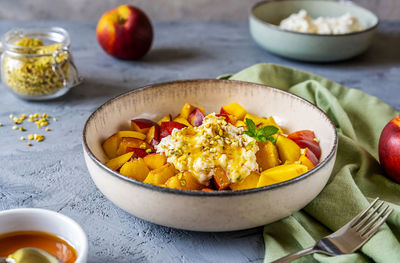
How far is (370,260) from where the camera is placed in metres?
1.17

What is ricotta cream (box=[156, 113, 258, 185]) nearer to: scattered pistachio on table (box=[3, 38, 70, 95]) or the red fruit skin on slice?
the red fruit skin on slice

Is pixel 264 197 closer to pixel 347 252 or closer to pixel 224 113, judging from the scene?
pixel 347 252

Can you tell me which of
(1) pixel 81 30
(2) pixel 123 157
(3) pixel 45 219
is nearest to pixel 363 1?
(1) pixel 81 30

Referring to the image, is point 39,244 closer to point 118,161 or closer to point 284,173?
point 118,161

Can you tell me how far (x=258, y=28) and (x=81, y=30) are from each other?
0.99m

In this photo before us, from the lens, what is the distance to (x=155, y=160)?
4.40 ft

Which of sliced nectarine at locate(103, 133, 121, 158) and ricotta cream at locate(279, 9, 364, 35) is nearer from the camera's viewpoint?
sliced nectarine at locate(103, 133, 121, 158)

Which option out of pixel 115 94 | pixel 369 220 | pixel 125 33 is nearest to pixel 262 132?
pixel 369 220

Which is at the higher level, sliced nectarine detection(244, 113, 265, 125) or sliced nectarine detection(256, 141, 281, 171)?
sliced nectarine detection(256, 141, 281, 171)

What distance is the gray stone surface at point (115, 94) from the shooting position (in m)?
1.22

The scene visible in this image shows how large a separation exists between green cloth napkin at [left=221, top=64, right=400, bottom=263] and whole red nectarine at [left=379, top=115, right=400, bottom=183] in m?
0.03

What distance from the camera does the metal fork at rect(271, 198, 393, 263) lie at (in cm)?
111

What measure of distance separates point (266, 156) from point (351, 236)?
0.31 metres

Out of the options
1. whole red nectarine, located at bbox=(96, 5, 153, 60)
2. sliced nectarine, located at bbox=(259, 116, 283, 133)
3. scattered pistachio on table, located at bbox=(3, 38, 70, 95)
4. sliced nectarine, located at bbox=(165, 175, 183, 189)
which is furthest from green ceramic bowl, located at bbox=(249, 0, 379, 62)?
sliced nectarine, located at bbox=(165, 175, 183, 189)
